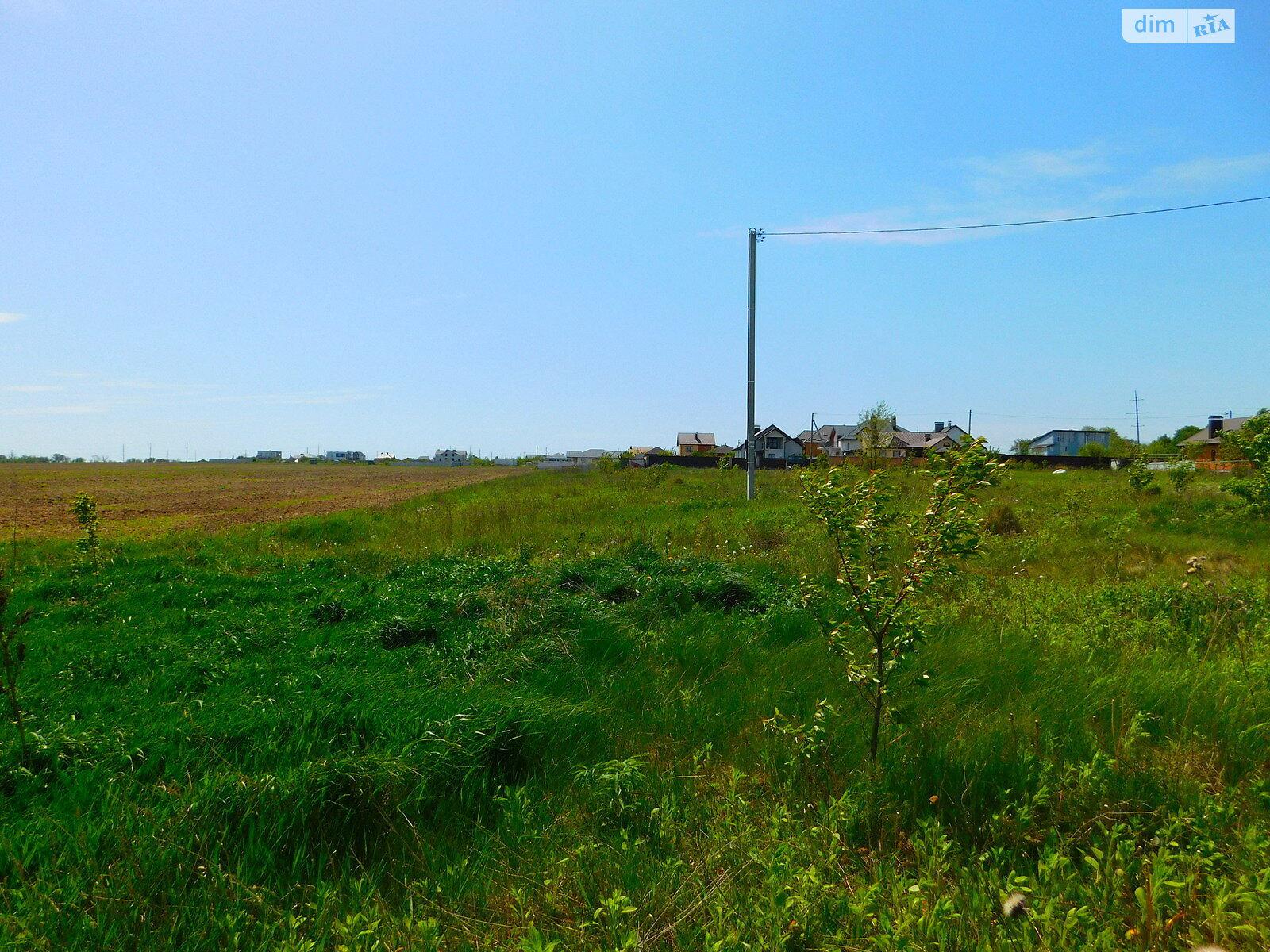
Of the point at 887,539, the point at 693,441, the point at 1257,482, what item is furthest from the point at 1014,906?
the point at 693,441

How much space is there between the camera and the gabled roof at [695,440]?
307ft

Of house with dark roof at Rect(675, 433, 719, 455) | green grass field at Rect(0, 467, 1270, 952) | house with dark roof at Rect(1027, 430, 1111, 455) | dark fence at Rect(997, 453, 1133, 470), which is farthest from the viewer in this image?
house with dark roof at Rect(675, 433, 719, 455)

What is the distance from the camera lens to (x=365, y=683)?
174 inches

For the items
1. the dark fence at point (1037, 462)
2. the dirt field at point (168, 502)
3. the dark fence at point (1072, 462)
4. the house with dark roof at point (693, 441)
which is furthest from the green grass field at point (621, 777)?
the house with dark roof at point (693, 441)

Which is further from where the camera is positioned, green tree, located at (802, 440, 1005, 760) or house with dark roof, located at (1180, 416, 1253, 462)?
house with dark roof, located at (1180, 416, 1253, 462)

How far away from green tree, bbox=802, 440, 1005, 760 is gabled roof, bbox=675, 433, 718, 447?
89207mm

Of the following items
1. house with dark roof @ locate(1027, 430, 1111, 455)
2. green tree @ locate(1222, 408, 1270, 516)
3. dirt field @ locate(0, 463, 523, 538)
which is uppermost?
house with dark roof @ locate(1027, 430, 1111, 455)

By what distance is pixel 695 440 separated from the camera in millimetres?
94250

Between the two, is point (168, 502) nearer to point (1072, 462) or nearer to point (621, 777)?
point (621, 777)

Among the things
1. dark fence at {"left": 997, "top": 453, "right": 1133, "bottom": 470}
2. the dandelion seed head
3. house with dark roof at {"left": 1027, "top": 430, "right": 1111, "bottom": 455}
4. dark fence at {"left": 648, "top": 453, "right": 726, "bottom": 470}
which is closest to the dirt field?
the dandelion seed head

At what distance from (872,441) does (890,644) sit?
19.2m

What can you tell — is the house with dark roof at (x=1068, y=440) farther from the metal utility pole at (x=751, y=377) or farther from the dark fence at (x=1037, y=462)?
the metal utility pole at (x=751, y=377)

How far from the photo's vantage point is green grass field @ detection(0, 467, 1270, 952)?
93.1 inches

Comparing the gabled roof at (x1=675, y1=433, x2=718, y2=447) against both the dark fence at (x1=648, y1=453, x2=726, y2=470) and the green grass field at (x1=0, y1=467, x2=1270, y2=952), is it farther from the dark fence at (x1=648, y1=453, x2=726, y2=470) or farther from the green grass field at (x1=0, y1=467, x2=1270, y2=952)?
the green grass field at (x1=0, y1=467, x2=1270, y2=952)
